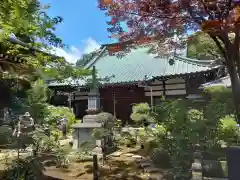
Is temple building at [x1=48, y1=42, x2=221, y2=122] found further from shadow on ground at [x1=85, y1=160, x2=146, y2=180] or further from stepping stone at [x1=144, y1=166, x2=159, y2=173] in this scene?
stepping stone at [x1=144, y1=166, x2=159, y2=173]

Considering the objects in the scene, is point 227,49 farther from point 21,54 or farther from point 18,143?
point 18,143

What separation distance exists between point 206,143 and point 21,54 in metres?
3.98

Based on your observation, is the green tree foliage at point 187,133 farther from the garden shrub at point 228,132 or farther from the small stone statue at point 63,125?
the small stone statue at point 63,125

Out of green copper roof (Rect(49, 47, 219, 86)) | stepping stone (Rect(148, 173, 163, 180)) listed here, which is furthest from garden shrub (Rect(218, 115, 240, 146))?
green copper roof (Rect(49, 47, 219, 86))

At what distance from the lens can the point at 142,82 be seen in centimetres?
1416

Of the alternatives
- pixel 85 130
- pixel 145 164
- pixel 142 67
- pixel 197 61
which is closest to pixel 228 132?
pixel 145 164

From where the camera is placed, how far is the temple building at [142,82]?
1382cm

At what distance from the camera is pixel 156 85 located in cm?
1531

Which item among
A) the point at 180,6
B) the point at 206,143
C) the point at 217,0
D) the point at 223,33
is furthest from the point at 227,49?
the point at 206,143

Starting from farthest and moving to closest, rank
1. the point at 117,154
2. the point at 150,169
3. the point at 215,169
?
the point at 117,154 < the point at 150,169 < the point at 215,169

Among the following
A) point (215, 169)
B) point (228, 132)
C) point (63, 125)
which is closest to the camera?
point (215, 169)

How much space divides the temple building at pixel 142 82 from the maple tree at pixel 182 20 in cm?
683

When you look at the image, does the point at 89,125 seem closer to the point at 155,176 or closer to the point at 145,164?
the point at 145,164

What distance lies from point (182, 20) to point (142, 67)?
1027cm
